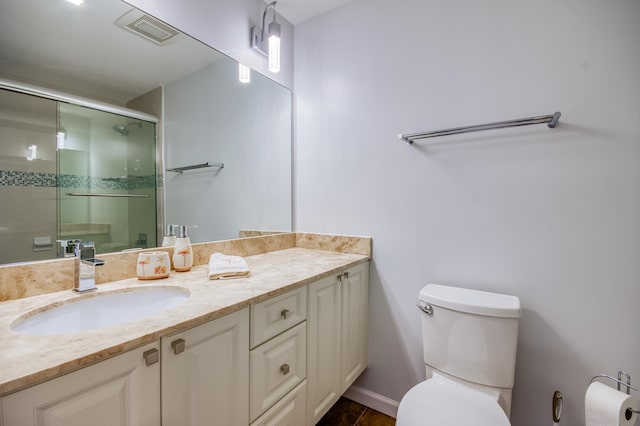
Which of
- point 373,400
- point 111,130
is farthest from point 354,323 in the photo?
point 111,130

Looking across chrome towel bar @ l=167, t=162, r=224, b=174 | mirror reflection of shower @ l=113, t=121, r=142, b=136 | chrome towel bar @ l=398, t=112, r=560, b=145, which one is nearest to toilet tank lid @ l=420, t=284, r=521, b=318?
chrome towel bar @ l=398, t=112, r=560, b=145

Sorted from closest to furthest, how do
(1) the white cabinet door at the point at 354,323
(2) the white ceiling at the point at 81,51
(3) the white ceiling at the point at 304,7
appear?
(2) the white ceiling at the point at 81,51 < (1) the white cabinet door at the point at 354,323 < (3) the white ceiling at the point at 304,7

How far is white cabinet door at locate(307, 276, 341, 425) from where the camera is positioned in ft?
4.06

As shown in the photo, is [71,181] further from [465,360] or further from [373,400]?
[373,400]

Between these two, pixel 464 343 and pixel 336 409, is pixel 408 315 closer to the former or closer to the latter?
pixel 464 343

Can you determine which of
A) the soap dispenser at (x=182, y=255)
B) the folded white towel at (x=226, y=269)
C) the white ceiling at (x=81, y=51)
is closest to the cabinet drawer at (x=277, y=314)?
the folded white towel at (x=226, y=269)

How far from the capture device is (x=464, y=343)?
1195mm

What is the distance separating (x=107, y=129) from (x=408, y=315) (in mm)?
1612

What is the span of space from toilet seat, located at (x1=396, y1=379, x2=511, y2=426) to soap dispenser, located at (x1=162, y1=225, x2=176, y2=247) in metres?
1.13

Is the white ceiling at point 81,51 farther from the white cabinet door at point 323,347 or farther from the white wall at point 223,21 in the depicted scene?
the white cabinet door at point 323,347

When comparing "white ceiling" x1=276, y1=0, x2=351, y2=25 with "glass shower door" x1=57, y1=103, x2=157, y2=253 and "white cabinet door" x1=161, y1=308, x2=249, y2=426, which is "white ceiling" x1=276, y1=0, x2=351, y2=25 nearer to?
"glass shower door" x1=57, y1=103, x2=157, y2=253

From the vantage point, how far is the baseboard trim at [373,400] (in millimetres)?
1602

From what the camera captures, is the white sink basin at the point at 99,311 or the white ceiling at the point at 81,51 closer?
the white sink basin at the point at 99,311

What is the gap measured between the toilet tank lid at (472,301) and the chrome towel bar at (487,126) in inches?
28.9
